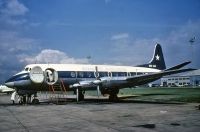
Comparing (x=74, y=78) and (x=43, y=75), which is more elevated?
(x=43, y=75)

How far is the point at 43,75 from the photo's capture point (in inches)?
1046

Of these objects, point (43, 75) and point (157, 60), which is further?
point (157, 60)

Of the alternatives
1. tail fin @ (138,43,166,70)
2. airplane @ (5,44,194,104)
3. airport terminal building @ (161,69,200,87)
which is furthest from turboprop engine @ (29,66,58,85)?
airport terminal building @ (161,69,200,87)

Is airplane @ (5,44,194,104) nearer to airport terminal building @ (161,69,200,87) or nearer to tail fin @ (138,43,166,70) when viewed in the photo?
tail fin @ (138,43,166,70)

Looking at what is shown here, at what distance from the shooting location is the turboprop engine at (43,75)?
25.9 metres

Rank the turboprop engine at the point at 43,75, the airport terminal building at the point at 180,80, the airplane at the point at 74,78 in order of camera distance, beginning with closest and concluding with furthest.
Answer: the airplane at the point at 74,78 → the turboprop engine at the point at 43,75 → the airport terminal building at the point at 180,80

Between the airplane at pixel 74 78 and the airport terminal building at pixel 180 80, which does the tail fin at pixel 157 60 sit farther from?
the airport terminal building at pixel 180 80

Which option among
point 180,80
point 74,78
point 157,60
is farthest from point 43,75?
point 180,80

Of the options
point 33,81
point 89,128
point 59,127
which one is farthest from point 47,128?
point 33,81

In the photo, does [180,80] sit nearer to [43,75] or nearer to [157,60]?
[157,60]

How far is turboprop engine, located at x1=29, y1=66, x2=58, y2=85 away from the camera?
25.9 metres

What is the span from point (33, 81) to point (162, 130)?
1760 cm

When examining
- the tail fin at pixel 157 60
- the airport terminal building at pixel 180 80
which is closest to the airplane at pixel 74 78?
the tail fin at pixel 157 60

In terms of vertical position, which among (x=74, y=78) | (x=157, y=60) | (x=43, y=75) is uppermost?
(x=157, y=60)
